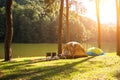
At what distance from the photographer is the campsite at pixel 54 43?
13.1 meters

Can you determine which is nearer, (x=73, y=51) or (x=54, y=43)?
(x=73, y=51)

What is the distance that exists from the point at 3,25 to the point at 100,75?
6643 cm

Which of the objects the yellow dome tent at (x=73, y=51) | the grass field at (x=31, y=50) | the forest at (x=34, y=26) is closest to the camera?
the yellow dome tent at (x=73, y=51)

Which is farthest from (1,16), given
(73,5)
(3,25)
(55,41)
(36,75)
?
(36,75)

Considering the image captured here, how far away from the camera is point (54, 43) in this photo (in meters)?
85.3

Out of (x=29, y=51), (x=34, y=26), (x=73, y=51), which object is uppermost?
(x=34, y=26)

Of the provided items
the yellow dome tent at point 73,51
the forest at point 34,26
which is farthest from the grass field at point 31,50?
the yellow dome tent at point 73,51

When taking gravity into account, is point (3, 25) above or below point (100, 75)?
above

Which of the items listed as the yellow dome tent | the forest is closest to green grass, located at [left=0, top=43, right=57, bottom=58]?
the yellow dome tent

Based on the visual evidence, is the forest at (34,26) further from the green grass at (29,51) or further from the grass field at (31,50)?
the green grass at (29,51)

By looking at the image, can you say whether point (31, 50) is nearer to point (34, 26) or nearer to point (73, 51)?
point (73, 51)

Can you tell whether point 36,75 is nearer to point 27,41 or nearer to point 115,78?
point 115,78

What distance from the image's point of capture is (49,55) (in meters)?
23.7

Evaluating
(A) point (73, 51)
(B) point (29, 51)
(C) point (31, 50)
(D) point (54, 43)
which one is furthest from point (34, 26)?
(A) point (73, 51)
